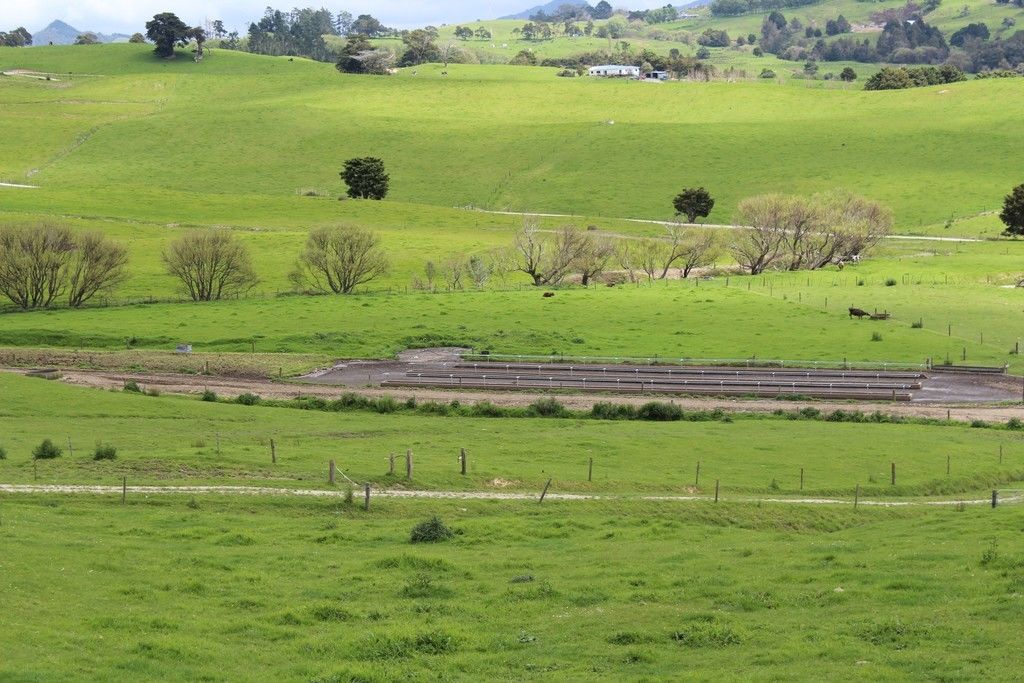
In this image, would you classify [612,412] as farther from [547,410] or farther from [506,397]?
[506,397]

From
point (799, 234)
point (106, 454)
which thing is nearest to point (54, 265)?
point (106, 454)

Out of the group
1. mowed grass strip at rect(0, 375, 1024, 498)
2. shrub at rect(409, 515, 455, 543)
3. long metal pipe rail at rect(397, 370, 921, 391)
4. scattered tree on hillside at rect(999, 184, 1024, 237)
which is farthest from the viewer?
scattered tree on hillside at rect(999, 184, 1024, 237)

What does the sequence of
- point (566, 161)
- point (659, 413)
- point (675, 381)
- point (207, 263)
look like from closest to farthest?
point (659, 413) < point (675, 381) < point (207, 263) < point (566, 161)

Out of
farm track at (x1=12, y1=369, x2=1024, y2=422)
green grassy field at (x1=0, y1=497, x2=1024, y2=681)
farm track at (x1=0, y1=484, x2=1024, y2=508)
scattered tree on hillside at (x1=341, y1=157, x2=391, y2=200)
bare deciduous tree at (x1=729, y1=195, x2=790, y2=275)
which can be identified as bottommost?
farm track at (x1=12, y1=369, x2=1024, y2=422)

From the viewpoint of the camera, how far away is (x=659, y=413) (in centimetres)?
6038

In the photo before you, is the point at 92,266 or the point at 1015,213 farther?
the point at 1015,213

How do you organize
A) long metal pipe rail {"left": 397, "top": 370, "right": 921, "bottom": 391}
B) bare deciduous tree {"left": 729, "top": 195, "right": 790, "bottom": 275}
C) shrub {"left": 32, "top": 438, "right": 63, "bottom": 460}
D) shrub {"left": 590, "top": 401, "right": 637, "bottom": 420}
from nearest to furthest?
shrub {"left": 32, "top": 438, "right": 63, "bottom": 460}, shrub {"left": 590, "top": 401, "right": 637, "bottom": 420}, long metal pipe rail {"left": 397, "top": 370, "right": 921, "bottom": 391}, bare deciduous tree {"left": 729, "top": 195, "right": 790, "bottom": 275}

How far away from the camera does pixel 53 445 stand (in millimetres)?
45875

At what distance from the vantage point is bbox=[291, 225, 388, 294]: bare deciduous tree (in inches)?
4119

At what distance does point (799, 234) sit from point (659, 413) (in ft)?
210

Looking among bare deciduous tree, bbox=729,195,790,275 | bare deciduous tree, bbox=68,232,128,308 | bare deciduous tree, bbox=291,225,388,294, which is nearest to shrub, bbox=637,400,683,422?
bare deciduous tree, bbox=291,225,388,294

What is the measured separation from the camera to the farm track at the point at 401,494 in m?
39.3

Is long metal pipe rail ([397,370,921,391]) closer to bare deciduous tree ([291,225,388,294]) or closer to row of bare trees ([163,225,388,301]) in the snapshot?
row of bare trees ([163,225,388,301])

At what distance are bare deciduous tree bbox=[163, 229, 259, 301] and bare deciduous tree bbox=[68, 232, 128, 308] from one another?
4.21 metres
